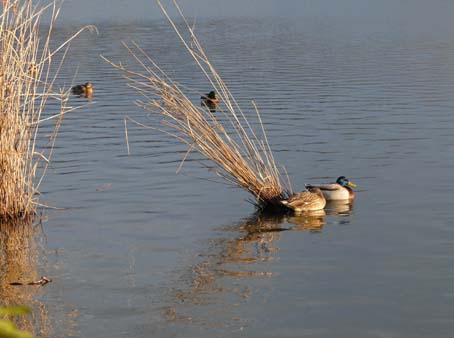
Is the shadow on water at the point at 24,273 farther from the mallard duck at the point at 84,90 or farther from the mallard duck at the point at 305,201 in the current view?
the mallard duck at the point at 84,90

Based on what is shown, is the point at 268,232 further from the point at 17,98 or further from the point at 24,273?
the point at 17,98

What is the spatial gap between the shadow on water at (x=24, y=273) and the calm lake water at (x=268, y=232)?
79mm

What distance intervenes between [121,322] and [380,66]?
953 inches

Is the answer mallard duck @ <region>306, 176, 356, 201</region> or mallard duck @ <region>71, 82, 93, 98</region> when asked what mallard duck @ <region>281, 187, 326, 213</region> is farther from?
mallard duck @ <region>71, 82, 93, 98</region>

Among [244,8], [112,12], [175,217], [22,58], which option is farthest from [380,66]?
[244,8]

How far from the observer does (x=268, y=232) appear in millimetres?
11898

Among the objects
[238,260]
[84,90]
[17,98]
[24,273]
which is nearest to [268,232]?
[238,260]

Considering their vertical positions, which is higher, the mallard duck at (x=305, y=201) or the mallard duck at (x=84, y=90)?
the mallard duck at (x=84, y=90)

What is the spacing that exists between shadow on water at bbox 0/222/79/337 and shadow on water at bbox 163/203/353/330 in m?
1.14

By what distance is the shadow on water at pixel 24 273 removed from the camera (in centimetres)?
820

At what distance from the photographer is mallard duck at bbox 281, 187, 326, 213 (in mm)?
12711

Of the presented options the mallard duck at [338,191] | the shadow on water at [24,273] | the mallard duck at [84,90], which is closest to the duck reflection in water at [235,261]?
the mallard duck at [338,191]

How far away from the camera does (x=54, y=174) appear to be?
15.8 meters

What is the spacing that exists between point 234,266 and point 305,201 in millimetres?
2861
